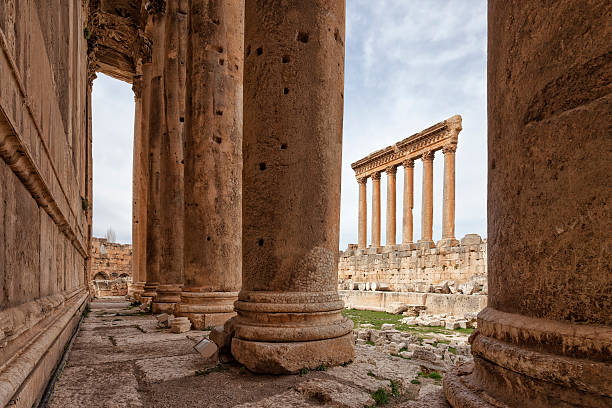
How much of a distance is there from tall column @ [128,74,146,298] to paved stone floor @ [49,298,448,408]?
28.2ft

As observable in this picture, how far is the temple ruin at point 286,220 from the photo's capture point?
1244 millimetres

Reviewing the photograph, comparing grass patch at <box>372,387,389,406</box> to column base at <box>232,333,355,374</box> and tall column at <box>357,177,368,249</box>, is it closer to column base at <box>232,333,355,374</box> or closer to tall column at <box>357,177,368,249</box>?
column base at <box>232,333,355,374</box>

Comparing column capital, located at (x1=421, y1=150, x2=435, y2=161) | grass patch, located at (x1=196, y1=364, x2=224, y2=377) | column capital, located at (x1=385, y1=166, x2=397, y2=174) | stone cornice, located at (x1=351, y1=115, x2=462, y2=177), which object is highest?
stone cornice, located at (x1=351, y1=115, x2=462, y2=177)

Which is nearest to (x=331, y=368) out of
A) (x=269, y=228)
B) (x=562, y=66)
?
(x=269, y=228)

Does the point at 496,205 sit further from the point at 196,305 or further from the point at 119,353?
the point at 196,305

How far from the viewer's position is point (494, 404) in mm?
1382

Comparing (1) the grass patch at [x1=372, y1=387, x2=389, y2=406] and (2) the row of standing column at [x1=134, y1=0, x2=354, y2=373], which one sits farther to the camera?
(2) the row of standing column at [x1=134, y1=0, x2=354, y2=373]

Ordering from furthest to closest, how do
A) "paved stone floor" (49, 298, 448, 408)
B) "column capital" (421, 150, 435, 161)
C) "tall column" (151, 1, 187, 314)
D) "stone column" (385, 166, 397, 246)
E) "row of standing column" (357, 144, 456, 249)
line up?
"stone column" (385, 166, 397, 246), "column capital" (421, 150, 435, 161), "row of standing column" (357, 144, 456, 249), "tall column" (151, 1, 187, 314), "paved stone floor" (49, 298, 448, 408)

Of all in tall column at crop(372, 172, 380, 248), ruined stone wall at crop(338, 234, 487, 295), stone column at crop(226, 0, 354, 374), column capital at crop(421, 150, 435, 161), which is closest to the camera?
stone column at crop(226, 0, 354, 374)

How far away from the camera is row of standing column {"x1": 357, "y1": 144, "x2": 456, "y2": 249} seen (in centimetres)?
2011

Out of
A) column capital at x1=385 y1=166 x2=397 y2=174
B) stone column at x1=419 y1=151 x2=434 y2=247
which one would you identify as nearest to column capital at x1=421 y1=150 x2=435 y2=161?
stone column at x1=419 y1=151 x2=434 y2=247

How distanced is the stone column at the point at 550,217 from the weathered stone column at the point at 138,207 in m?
11.1

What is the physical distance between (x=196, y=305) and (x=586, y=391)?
497cm

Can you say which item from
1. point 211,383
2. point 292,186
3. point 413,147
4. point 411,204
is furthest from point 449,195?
point 211,383
